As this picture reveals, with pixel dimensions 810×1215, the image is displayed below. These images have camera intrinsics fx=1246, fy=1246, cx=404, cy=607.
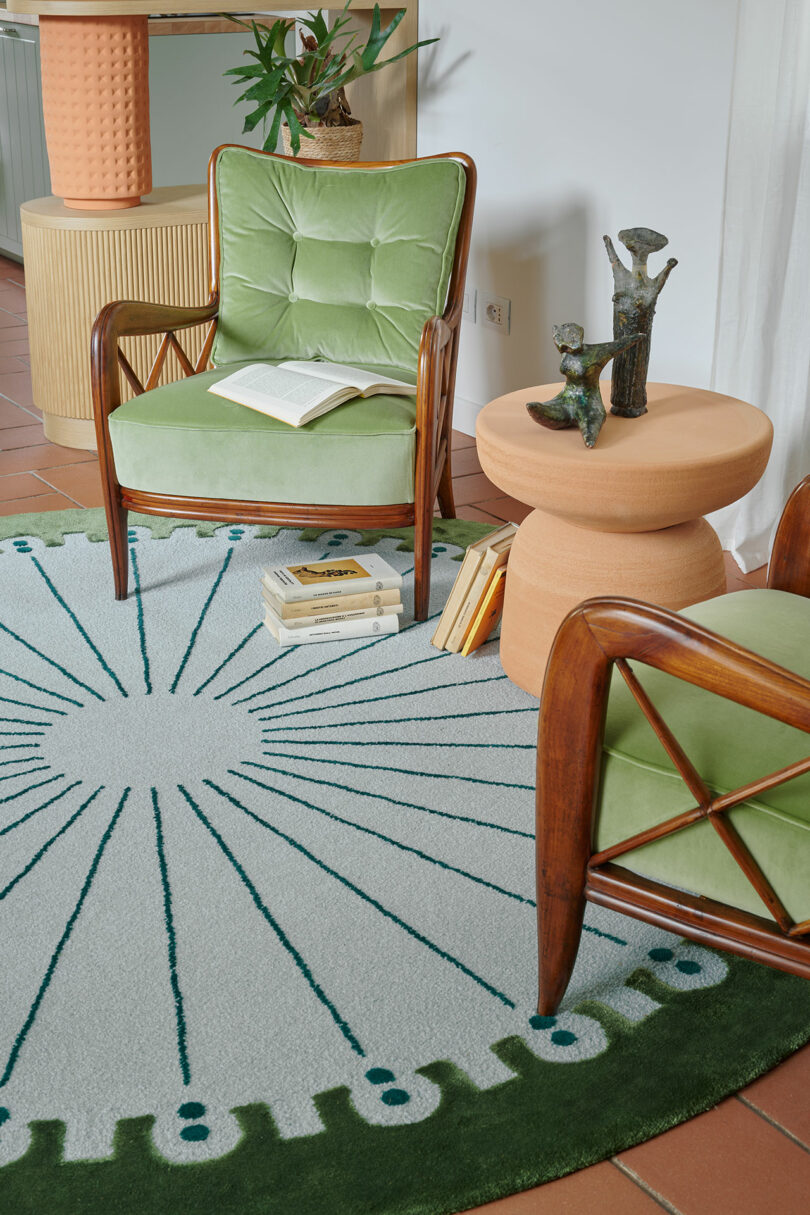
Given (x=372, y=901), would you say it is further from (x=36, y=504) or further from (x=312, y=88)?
(x=312, y=88)

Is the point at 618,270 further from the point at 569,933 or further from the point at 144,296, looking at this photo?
the point at 144,296

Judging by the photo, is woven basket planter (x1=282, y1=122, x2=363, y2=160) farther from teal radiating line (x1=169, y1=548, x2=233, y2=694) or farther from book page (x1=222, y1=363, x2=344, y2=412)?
teal radiating line (x1=169, y1=548, x2=233, y2=694)

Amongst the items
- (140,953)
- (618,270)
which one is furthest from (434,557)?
(140,953)

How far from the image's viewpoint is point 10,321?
16.8 ft

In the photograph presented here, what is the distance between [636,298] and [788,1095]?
1322mm

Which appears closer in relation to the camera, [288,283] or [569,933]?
[569,933]

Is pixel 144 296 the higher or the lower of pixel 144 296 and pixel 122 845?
the higher

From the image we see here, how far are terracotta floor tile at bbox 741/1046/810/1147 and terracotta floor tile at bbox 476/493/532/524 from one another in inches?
75.7

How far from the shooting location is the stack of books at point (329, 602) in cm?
254

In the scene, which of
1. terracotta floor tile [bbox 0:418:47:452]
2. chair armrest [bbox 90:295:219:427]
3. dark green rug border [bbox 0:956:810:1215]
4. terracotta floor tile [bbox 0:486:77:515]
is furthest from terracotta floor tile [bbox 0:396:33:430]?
dark green rug border [bbox 0:956:810:1215]

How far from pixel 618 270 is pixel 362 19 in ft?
7.06

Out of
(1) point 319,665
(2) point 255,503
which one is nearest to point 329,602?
(1) point 319,665

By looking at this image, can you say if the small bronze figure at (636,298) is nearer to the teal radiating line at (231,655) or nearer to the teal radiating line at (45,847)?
→ the teal radiating line at (231,655)

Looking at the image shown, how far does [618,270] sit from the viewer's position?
7.22 feet
